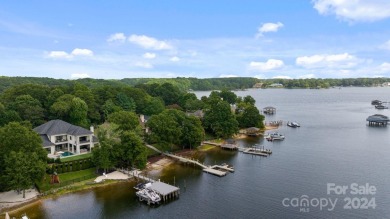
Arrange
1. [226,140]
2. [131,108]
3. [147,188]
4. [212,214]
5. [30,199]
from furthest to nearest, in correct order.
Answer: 1. [131,108]
2. [226,140]
3. [147,188]
4. [30,199]
5. [212,214]

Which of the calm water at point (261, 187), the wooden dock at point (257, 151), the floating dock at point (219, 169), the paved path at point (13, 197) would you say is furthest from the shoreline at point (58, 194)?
the wooden dock at point (257, 151)

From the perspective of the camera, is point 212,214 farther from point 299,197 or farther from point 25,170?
point 25,170

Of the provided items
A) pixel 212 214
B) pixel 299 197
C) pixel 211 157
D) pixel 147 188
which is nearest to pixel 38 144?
pixel 147 188

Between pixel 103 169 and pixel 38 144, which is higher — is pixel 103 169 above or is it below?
below

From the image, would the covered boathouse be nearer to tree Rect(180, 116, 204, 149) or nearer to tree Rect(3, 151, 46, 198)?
tree Rect(180, 116, 204, 149)

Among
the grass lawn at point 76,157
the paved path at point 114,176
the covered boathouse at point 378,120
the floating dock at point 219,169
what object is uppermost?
the covered boathouse at point 378,120

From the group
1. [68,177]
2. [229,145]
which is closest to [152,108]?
[229,145]

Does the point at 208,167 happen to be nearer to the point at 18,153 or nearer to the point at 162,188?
the point at 162,188

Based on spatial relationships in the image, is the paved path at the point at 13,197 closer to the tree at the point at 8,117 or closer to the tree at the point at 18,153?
the tree at the point at 18,153
